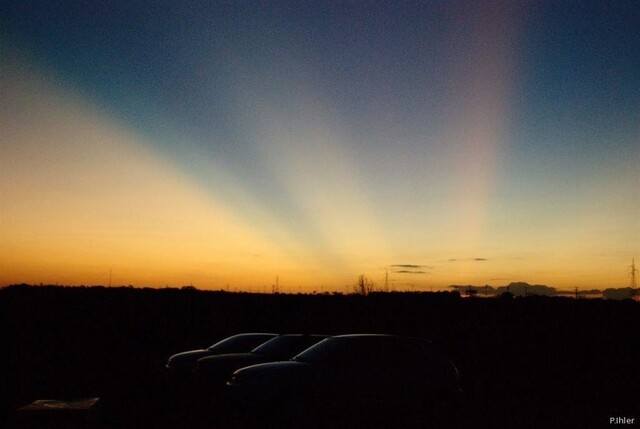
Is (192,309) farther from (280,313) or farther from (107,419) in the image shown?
(107,419)

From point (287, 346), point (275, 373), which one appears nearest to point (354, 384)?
point (275, 373)

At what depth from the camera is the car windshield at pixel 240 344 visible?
571 inches

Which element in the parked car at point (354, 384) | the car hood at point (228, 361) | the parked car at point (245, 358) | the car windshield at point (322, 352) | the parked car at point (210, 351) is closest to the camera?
the parked car at point (354, 384)

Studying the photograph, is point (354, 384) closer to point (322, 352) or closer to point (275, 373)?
point (322, 352)

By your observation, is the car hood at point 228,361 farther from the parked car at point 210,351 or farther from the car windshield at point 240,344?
the car windshield at point 240,344

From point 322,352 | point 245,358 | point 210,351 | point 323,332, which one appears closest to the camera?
point 322,352

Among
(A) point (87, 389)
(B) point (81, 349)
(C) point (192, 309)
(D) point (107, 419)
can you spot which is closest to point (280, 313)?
(C) point (192, 309)

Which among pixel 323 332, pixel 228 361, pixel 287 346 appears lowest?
pixel 228 361

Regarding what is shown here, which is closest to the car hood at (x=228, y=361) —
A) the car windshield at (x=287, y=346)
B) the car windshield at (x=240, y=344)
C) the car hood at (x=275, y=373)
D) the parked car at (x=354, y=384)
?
the car windshield at (x=287, y=346)

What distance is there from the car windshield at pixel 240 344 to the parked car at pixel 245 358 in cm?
171

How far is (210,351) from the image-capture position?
14.2 m

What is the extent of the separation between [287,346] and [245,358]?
0.97m

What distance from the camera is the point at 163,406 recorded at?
12125mm

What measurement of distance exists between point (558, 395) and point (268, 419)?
33.8 ft
